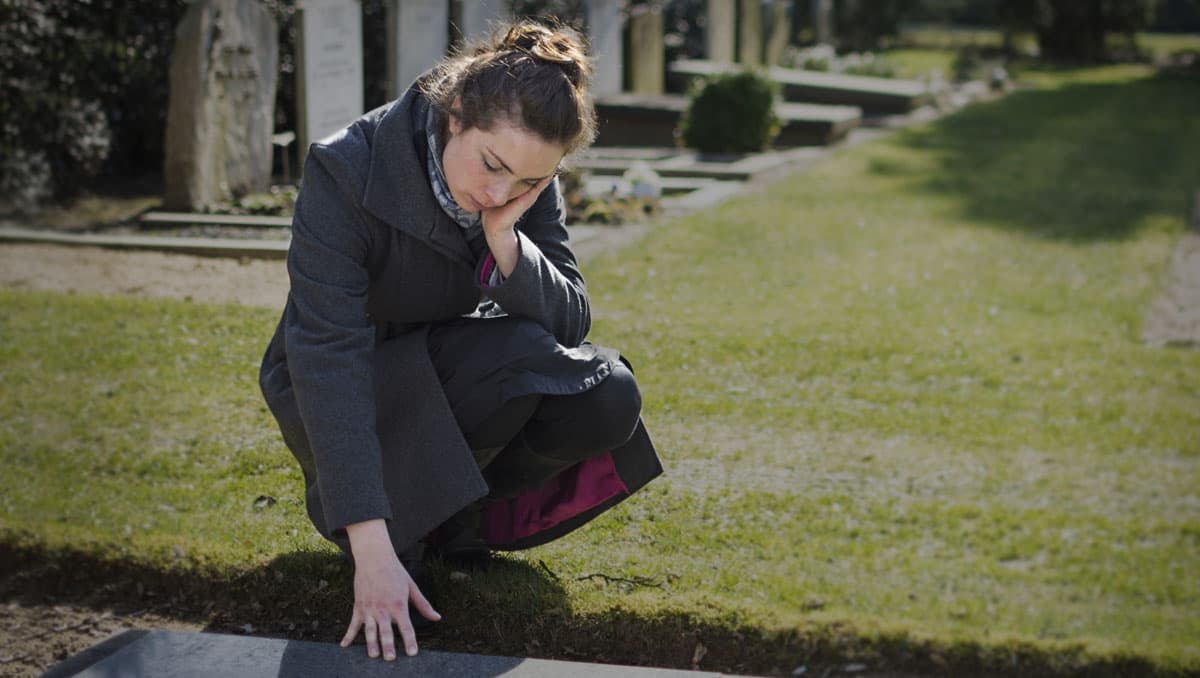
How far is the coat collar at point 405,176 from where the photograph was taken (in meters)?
2.41

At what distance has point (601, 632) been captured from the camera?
281 cm

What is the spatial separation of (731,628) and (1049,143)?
10974mm

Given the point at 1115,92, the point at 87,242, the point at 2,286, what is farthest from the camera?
the point at 1115,92

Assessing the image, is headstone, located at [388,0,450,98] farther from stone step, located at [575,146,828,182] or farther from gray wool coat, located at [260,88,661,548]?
gray wool coat, located at [260,88,661,548]

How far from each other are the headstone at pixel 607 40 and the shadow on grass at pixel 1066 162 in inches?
121

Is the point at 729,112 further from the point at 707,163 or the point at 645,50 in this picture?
the point at 645,50

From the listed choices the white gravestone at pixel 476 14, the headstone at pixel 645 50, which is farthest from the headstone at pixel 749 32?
the white gravestone at pixel 476 14

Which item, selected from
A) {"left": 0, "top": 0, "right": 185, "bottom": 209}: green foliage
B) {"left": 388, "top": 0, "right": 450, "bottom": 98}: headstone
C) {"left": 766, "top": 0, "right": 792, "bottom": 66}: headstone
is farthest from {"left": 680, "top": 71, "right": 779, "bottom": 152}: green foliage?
{"left": 766, "top": 0, "right": 792, "bottom": 66}: headstone

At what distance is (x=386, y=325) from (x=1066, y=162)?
1007cm

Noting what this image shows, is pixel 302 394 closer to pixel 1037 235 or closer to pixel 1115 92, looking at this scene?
pixel 1037 235

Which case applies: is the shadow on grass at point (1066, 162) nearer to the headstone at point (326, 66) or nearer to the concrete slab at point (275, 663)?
the headstone at point (326, 66)

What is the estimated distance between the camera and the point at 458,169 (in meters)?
2.35

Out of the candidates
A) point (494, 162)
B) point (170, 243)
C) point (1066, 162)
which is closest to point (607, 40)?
point (1066, 162)

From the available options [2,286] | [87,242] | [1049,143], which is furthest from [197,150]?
[1049,143]
